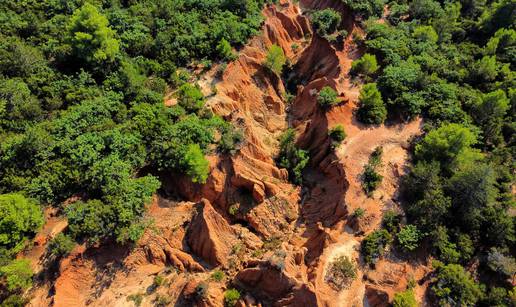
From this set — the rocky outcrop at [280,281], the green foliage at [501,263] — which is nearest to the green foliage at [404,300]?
the rocky outcrop at [280,281]

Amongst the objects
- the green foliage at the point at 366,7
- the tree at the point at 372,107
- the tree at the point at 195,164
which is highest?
the green foliage at the point at 366,7

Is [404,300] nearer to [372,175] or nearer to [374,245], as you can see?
[374,245]

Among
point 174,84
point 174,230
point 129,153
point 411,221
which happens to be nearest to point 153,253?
point 174,230

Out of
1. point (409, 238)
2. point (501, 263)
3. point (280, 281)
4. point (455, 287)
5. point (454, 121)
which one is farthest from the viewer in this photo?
point (454, 121)

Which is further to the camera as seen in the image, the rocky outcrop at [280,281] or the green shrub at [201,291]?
the rocky outcrop at [280,281]

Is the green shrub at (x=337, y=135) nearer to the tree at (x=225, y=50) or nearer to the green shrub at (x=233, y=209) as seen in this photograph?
the green shrub at (x=233, y=209)

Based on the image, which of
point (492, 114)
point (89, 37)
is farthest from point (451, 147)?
point (89, 37)
